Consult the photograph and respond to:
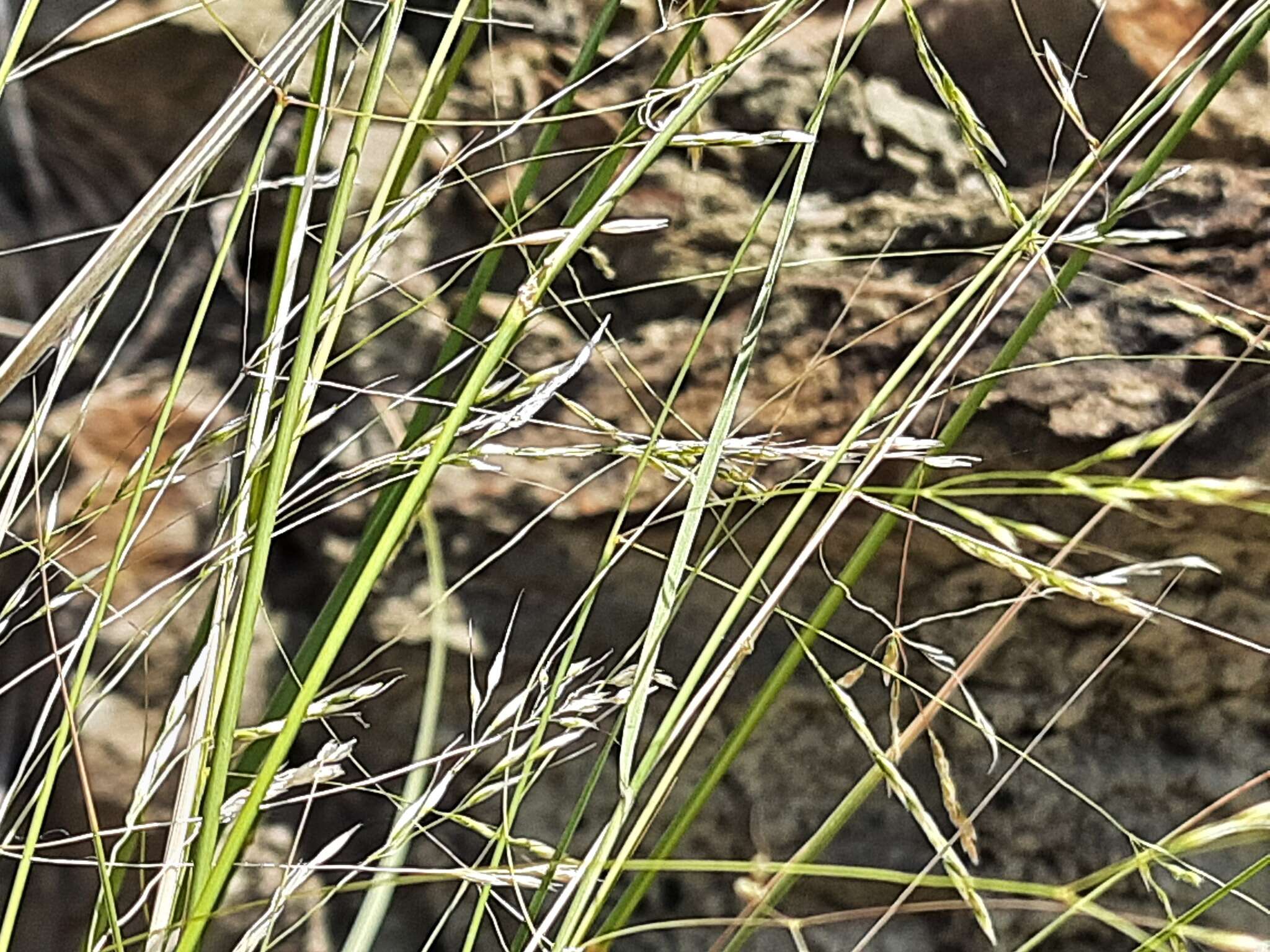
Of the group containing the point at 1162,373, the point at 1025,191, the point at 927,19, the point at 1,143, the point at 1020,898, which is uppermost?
the point at 1,143

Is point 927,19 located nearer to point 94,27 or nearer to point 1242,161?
point 1242,161

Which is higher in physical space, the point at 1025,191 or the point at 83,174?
the point at 83,174

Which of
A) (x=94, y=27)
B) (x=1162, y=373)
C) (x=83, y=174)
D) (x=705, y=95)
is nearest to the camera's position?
(x=705, y=95)

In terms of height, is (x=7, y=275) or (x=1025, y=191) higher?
(x=7, y=275)

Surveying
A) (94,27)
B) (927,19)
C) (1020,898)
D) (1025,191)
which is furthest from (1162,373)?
(94,27)

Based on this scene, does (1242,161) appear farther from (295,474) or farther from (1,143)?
(1,143)

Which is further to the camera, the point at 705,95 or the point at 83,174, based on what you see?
the point at 83,174

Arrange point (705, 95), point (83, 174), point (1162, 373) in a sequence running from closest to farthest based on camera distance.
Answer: point (705, 95)
point (1162, 373)
point (83, 174)

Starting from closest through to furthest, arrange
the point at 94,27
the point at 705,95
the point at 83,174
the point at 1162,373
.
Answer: the point at 705,95
the point at 1162,373
the point at 94,27
the point at 83,174

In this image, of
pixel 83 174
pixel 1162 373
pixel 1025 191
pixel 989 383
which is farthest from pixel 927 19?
pixel 83 174
